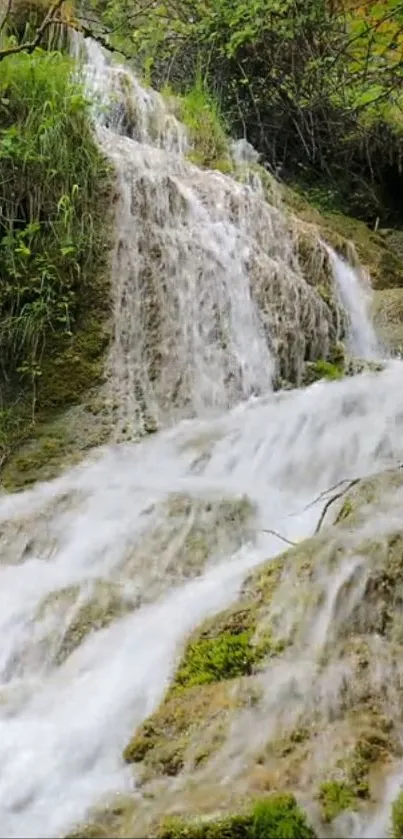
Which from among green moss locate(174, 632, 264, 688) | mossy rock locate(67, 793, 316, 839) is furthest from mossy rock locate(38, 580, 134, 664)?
mossy rock locate(67, 793, 316, 839)

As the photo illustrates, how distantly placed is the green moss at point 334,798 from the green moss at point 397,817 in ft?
0.29

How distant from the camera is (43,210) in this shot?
508cm

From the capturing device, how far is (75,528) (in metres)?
3.61

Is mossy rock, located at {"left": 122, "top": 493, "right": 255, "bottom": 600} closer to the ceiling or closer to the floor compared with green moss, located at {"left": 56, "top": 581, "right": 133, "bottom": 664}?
closer to the ceiling

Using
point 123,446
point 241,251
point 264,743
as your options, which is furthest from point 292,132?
point 264,743

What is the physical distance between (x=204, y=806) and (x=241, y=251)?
13.8 feet

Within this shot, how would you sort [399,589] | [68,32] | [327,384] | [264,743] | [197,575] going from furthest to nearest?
[68,32], [327,384], [197,575], [399,589], [264,743]

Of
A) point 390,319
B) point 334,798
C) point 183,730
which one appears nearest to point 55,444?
point 183,730

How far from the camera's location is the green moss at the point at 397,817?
1709 millimetres

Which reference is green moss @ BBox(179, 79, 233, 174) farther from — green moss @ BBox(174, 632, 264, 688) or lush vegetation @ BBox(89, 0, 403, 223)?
green moss @ BBox(174, 632, 264, 688)

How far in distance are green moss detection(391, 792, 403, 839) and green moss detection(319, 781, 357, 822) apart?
0.09m

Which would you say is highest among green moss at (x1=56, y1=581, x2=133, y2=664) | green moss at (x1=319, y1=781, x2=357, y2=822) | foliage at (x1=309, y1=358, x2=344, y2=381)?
foliage at (x1=309, y1=358, x2=344, y2=381)

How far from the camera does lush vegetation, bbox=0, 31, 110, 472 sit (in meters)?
4.84

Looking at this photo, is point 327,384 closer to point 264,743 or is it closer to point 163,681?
point 163,681
